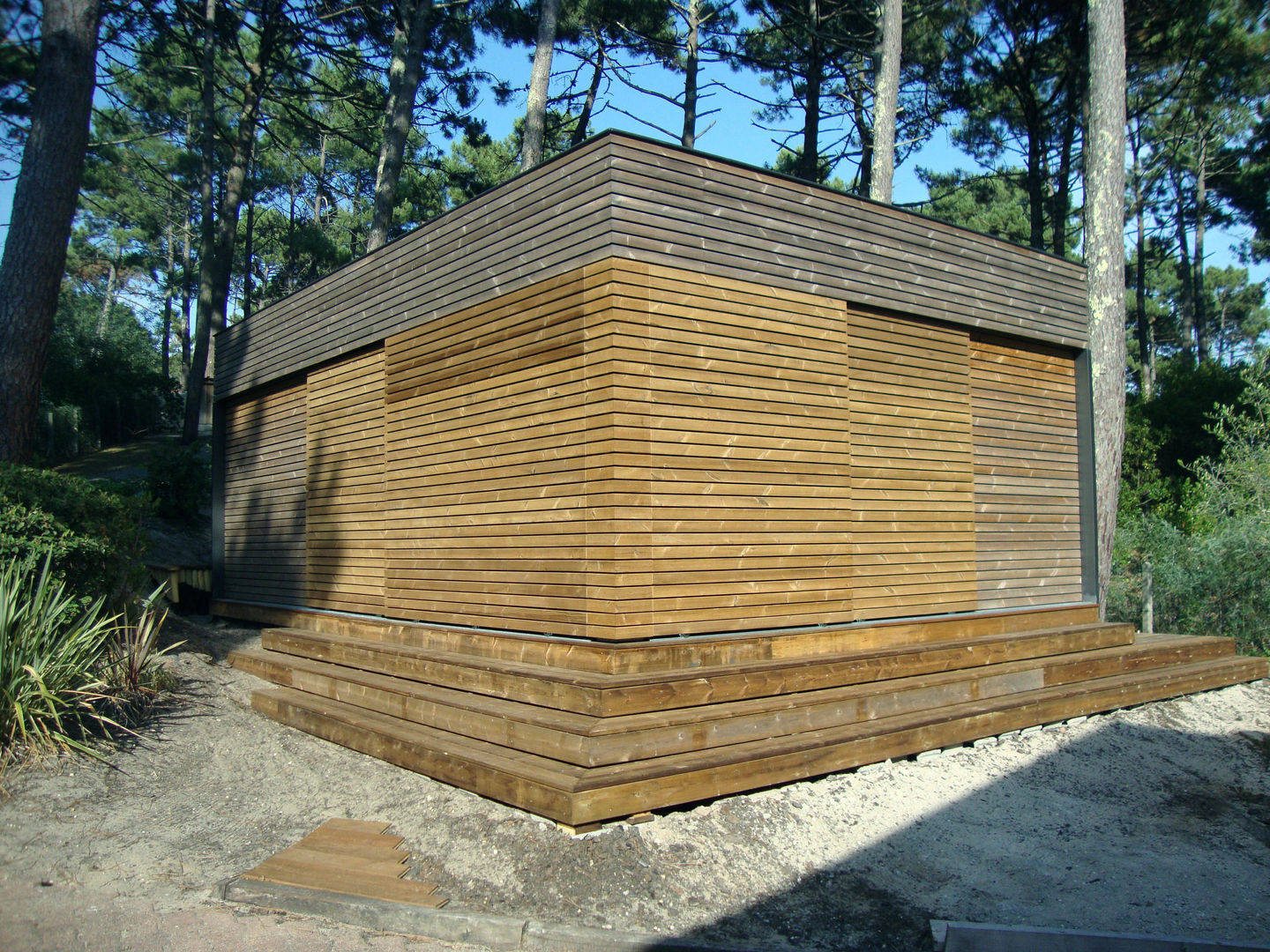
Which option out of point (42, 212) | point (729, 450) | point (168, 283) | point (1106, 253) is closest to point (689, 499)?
point (729, 450)

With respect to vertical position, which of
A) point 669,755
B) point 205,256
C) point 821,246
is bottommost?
point 669,755

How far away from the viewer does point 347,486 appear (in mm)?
8375

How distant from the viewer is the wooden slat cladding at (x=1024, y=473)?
787 centimetres

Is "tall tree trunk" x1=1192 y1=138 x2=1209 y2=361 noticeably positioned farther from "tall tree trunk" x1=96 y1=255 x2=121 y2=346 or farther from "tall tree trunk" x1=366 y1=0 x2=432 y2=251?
"tall tree trunk" x1=96 y1=255 x2=121 y2=346

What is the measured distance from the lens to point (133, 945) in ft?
11.8

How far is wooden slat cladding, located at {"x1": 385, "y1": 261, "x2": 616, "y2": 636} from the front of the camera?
18.5 feet

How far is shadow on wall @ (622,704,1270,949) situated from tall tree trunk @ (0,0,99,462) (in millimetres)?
7393

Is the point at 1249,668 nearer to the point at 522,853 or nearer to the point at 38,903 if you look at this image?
the point at 522,853

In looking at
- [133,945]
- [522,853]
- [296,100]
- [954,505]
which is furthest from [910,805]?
[296,100]

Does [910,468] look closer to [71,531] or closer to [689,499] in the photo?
[689,499]

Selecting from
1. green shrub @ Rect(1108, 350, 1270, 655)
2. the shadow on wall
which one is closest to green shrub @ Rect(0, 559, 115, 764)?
the shadow on wall

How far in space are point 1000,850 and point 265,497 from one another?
8.16 m

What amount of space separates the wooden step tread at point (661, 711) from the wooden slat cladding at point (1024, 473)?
84 centimetres

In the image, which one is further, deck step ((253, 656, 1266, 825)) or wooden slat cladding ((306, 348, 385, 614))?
wooden slat cladding ((306, 348, 385, 614))
